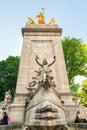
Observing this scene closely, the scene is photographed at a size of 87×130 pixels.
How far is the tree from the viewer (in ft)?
125

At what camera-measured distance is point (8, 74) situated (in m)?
46.2

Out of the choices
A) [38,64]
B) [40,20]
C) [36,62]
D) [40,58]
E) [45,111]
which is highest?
[40,20]

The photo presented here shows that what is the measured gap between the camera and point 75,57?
1513 inches

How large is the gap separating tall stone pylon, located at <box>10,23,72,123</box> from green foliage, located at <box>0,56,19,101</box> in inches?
845

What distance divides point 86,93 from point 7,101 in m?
22.7

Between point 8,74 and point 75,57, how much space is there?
569 inches

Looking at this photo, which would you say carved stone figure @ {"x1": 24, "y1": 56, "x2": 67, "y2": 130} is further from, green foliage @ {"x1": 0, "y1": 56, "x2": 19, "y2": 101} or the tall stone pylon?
green foliage @ {"x1": 0, "y1": 56, "x2": 19, "y2": 101}

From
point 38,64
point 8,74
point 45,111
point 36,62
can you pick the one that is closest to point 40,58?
point 36,62

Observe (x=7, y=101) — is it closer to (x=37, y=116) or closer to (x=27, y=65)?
(x=27, y=65)

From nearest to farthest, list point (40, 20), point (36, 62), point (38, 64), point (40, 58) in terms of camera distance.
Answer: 1. point (38, 64)
2. point (36, 62)
3. point (40, 58)
4. point (40, 20)

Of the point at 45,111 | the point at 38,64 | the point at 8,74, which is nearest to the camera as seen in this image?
the point at 45,111

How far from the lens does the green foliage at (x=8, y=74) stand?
1733 inches

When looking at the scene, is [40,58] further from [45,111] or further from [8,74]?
[8,74]

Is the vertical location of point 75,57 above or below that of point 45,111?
above
